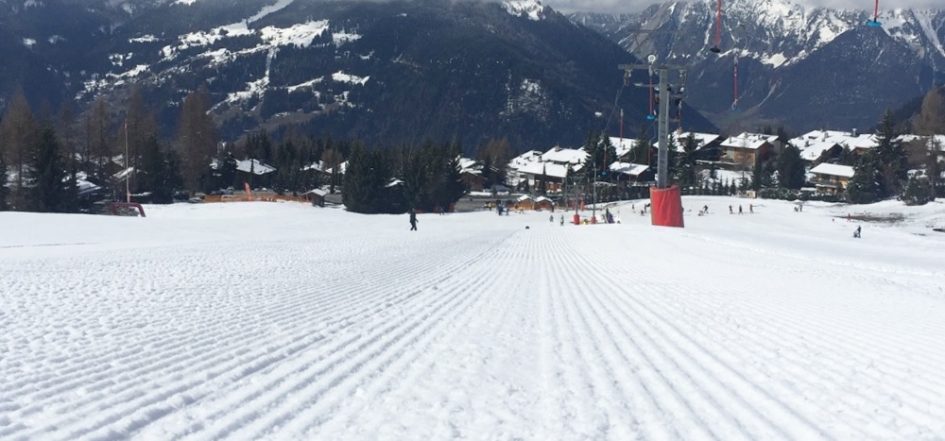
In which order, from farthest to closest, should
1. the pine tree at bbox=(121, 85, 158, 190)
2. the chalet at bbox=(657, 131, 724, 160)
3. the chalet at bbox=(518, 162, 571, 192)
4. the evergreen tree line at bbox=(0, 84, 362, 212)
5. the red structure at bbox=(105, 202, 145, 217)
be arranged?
1. the chalet at bbox=(518, 162, 571, 192)
2. the chalet at bbox=(657, 131, 724, 160)
3. the pine tree at bbox=(121, 85, 158, 190)
4. the evergreen tree line at bbox=(0, 84, 362, 212)
5. the red structure at bbox=(105, 202, 145, 217)

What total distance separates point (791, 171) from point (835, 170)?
566 cm

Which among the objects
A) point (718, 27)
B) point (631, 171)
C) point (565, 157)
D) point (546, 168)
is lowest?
point (631, 171)

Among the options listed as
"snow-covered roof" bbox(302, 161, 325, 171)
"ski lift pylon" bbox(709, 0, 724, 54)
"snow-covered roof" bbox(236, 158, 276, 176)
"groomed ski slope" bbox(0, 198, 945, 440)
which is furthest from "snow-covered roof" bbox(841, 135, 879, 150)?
"groomed ski slope" bbox(0, 198, 945, 440)

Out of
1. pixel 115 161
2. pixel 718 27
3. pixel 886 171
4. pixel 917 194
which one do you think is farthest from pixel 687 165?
pixel 718 27

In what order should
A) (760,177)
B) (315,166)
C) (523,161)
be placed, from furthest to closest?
(523,161) < (315,166) < (760,177)

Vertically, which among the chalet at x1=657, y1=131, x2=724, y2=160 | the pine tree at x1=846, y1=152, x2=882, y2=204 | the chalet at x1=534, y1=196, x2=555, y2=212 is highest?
the chalet at x1=657, y1=131, x2=724, y2=160

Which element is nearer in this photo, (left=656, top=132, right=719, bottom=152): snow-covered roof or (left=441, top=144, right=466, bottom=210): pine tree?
(left=441, top=144, right=466, bottom=210): pine tree

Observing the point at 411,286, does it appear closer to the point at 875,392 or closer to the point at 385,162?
the point at 875,392

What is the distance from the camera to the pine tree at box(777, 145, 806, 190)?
363ft

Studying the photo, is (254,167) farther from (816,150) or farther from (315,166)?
(816,150)

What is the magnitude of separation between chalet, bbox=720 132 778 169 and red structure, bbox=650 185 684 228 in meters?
97.6

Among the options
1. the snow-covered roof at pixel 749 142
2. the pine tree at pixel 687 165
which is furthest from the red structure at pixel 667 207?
the snow-covered roof at pixel 749 142

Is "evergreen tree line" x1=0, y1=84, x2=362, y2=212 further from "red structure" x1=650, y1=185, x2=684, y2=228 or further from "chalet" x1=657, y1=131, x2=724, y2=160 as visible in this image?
"chalet" x1=657, y1=131, x2=724, y2=160

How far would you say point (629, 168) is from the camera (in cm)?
11825
